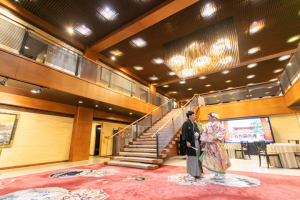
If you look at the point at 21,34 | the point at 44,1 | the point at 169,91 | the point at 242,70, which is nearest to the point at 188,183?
the point at 21,34

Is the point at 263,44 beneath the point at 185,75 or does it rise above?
Result: above

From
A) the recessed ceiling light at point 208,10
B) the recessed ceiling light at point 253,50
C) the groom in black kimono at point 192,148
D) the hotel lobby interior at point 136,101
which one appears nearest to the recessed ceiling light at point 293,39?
the hotel lobby interior at point 136,101

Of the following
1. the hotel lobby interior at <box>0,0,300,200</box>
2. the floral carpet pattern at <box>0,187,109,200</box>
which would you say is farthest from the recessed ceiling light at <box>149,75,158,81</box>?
the floral carpet pattern at <box>0,187,109,200</box>

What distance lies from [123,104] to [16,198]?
18.7 ft

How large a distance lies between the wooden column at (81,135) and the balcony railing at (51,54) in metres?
2.16

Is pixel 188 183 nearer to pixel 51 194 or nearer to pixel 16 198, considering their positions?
pixel 51 194

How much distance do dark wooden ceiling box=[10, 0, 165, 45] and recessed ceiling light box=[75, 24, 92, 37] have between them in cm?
15

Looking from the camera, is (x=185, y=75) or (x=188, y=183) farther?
(x=185, y=75)

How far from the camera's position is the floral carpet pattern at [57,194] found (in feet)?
7.64

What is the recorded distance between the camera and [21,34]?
177 inches

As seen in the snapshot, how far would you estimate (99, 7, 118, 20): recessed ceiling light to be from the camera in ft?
19.4

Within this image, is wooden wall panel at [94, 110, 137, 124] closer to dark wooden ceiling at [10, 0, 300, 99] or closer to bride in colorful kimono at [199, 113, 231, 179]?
dark wooden ceiling at [10, 0, 300, 99]

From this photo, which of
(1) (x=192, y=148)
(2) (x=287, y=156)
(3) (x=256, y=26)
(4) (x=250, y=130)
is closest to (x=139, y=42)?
(3) (x=256, y=26)

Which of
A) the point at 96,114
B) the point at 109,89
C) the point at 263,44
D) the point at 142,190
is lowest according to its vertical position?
the point at 142,190
